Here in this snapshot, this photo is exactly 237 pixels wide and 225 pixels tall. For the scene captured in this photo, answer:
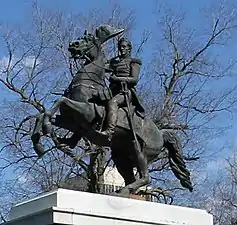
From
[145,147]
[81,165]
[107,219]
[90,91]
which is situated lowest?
[107,219]

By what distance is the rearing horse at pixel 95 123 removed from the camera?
1064 cm

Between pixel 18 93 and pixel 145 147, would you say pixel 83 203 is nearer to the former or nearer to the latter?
pixel 145 147

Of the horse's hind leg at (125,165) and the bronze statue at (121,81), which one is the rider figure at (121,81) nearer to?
the bronze statue at (121,81)

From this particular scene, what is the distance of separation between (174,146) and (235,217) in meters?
18.5

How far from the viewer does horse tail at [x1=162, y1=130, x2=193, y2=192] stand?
12.2 meters

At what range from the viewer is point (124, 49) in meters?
11.7

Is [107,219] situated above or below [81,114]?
below

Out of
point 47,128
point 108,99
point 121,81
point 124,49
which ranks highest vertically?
point 124,49

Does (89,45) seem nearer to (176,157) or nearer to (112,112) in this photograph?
(112,112)

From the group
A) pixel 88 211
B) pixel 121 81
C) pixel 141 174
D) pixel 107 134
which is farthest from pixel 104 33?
pixel 88 211

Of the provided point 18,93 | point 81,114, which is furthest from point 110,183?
point 81,114

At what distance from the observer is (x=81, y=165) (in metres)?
21.6

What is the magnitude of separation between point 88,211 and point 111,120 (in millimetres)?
1751

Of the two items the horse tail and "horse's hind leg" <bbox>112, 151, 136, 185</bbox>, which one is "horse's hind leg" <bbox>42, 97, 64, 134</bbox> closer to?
"horse's hind leg" <bbox>112, 151, 136, 185</bbox>
